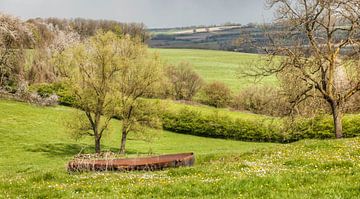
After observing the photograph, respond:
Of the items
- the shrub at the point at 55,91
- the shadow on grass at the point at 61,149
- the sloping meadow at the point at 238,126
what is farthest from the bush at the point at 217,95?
the shadow on grass at the point at 61,149

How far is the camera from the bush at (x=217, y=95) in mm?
95438

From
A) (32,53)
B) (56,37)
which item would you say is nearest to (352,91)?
(32,53)

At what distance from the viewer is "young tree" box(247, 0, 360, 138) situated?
33.0m

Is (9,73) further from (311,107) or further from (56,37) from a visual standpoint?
(311,107)

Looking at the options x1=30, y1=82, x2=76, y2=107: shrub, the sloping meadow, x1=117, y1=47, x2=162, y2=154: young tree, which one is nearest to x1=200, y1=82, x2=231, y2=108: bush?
the sloping meadow

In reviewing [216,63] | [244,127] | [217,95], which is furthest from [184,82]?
[216,63]

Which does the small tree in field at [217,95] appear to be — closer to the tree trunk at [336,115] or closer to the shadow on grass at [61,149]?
the shadow on grass at [61,149]

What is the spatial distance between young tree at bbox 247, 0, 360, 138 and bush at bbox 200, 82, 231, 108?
193 feet

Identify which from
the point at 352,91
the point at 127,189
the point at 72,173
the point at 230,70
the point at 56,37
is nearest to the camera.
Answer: the point at 127,189

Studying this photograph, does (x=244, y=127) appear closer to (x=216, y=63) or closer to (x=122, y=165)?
(x=122, y=165)

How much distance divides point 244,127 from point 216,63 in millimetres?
86948

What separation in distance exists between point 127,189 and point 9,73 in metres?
59.5

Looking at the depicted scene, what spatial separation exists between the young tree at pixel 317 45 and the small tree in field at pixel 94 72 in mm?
21597

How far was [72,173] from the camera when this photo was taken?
71.8 feet
